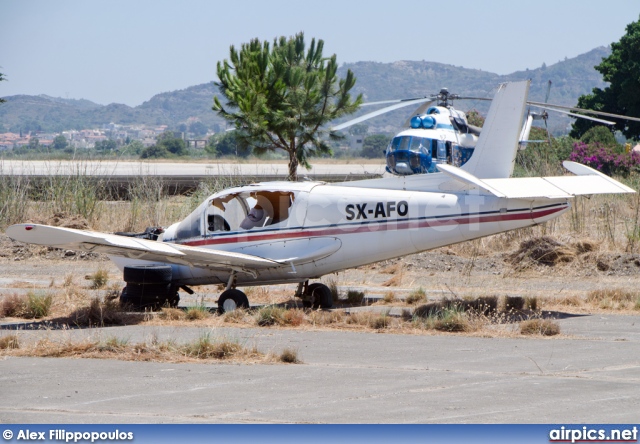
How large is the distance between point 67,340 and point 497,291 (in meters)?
9.01

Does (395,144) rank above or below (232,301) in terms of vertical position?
above

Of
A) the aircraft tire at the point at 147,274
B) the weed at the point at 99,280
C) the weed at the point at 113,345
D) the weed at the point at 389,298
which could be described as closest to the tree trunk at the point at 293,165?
the weed at the point at 99,280

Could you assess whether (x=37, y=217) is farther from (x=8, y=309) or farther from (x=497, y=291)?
(x=497, y=291)

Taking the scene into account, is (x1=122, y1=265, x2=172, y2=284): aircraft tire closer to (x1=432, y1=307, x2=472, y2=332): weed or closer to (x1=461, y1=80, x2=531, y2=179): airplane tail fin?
(x1=432, y1=307, x2=472, y2=332): weed

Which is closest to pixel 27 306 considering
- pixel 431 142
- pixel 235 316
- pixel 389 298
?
pixel 235 316

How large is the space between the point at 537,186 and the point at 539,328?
2.26 m

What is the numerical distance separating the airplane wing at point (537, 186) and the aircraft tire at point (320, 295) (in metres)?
2.95

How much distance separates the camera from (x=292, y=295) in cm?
1708

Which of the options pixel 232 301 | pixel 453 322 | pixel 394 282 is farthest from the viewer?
pixel 394 282

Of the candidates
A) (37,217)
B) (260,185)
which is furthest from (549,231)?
(37,217)

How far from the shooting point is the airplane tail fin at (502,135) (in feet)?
45.5

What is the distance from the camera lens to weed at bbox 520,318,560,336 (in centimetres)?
1225

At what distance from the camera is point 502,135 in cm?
1392

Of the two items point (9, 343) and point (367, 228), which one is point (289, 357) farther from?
point (367, 228)
